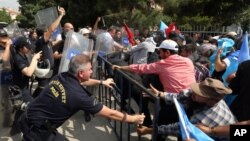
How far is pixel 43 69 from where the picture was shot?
6.14 m

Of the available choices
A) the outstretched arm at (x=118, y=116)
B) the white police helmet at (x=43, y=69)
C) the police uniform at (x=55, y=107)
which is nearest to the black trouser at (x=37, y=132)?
the police uniform at (x=55, y=107)

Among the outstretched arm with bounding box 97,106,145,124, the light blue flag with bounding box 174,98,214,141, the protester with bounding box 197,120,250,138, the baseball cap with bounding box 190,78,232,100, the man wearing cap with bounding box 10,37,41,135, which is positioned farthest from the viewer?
the man wearing cap with bounding box 10,37,41,135

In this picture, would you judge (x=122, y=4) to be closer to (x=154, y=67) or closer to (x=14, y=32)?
(x=14, y=32)

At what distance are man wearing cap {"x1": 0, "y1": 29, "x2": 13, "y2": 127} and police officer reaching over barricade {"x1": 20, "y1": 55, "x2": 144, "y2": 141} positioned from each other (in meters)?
1.37

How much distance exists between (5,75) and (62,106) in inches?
70.9

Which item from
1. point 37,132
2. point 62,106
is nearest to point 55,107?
point 62,106

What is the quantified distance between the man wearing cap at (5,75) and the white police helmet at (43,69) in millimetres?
877

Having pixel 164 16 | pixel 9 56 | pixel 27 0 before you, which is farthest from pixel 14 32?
pixel 27 0

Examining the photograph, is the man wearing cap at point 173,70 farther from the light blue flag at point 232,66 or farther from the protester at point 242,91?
the protester at point 242,91

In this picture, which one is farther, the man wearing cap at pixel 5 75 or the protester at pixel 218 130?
the man wearing cap at pixel 5 75

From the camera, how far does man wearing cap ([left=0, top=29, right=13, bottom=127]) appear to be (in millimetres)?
5098

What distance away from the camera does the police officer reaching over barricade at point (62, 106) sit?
3.68 m

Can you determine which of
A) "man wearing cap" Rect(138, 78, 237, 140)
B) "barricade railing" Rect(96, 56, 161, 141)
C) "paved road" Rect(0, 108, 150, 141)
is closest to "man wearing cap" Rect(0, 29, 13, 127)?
"paved road" Rect(0, 108, 150, 141)

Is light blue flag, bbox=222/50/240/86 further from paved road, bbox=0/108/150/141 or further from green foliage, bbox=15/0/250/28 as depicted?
green foliage, bbox=15/0/250/28
